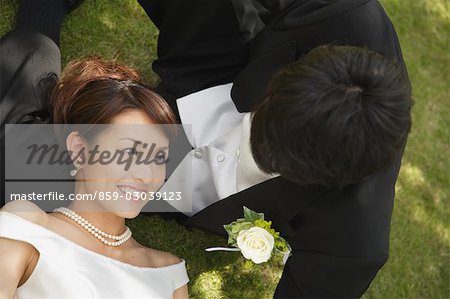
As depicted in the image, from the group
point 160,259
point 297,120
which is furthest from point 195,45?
point 297,120

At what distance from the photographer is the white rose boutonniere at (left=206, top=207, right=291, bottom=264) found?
2689 millimetres

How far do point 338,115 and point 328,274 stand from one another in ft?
3.09

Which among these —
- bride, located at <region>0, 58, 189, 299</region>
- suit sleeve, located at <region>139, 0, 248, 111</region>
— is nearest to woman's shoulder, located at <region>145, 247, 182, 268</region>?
bride, located at <region>0, 58, 189, 299</region>

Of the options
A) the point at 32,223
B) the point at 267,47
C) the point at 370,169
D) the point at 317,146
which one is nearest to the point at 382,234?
the point at 370,169

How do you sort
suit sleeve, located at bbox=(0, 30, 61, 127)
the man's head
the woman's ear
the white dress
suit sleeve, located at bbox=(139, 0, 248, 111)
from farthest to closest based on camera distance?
suit sleeve, located at bbox=(139, 0, 248, 111)
suit sleeve, located at bbox=(0, 30, 61, 127)
the woman's ear
the white dress
the man's head

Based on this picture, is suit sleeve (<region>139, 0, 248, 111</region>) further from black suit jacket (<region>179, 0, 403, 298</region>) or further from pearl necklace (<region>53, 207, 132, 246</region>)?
pearl necklace (<region>53, 207, 132, 246</region>)

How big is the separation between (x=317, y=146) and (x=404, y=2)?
3189 millimetres

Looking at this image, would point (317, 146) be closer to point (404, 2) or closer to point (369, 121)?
point (369, 121)

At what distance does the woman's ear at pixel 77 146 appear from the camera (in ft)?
9.28

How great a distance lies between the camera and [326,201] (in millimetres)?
2572

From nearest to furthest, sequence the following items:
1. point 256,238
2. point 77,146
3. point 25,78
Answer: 1. point 256,238
2. point 77,146
3. point 25,78

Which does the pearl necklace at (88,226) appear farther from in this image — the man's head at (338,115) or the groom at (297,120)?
Answer: the man's head at (338,115)

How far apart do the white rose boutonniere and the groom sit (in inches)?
2.7

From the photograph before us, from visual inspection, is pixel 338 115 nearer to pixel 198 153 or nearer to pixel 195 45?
pixel 198 153
